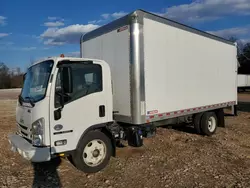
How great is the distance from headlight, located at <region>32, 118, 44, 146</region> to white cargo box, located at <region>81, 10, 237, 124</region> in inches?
78.7

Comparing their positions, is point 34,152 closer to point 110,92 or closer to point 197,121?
point 110,92

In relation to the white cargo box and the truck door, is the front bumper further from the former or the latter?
the white cargo box

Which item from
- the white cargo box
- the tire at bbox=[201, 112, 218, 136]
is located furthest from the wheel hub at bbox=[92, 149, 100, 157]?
the tire at bbox=[201, 112, 218, 136]

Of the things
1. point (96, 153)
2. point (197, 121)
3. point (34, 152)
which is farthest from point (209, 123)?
point (34, 152)

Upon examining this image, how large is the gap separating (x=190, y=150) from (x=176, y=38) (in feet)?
10.4

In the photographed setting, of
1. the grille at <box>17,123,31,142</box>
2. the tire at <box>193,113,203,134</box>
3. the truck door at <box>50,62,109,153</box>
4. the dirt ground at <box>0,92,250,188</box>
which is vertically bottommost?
the dirt ground at <box>0,92,250,188</box>

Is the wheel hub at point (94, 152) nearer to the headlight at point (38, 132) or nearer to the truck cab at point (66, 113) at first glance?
the truck cab at point (66, 113)

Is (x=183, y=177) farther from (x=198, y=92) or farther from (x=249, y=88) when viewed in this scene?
(x=249, y=88)

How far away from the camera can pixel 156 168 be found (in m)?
5.52

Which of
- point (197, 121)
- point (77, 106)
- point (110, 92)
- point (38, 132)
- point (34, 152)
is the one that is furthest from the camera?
point (197, 121)

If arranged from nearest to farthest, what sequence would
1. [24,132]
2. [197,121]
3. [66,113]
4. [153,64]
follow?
[66,113] → [24,132] → [153,64] → [197,121]

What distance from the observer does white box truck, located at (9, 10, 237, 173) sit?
4648mm

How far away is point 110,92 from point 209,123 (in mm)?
4828

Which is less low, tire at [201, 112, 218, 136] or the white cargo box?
the white cargo box
